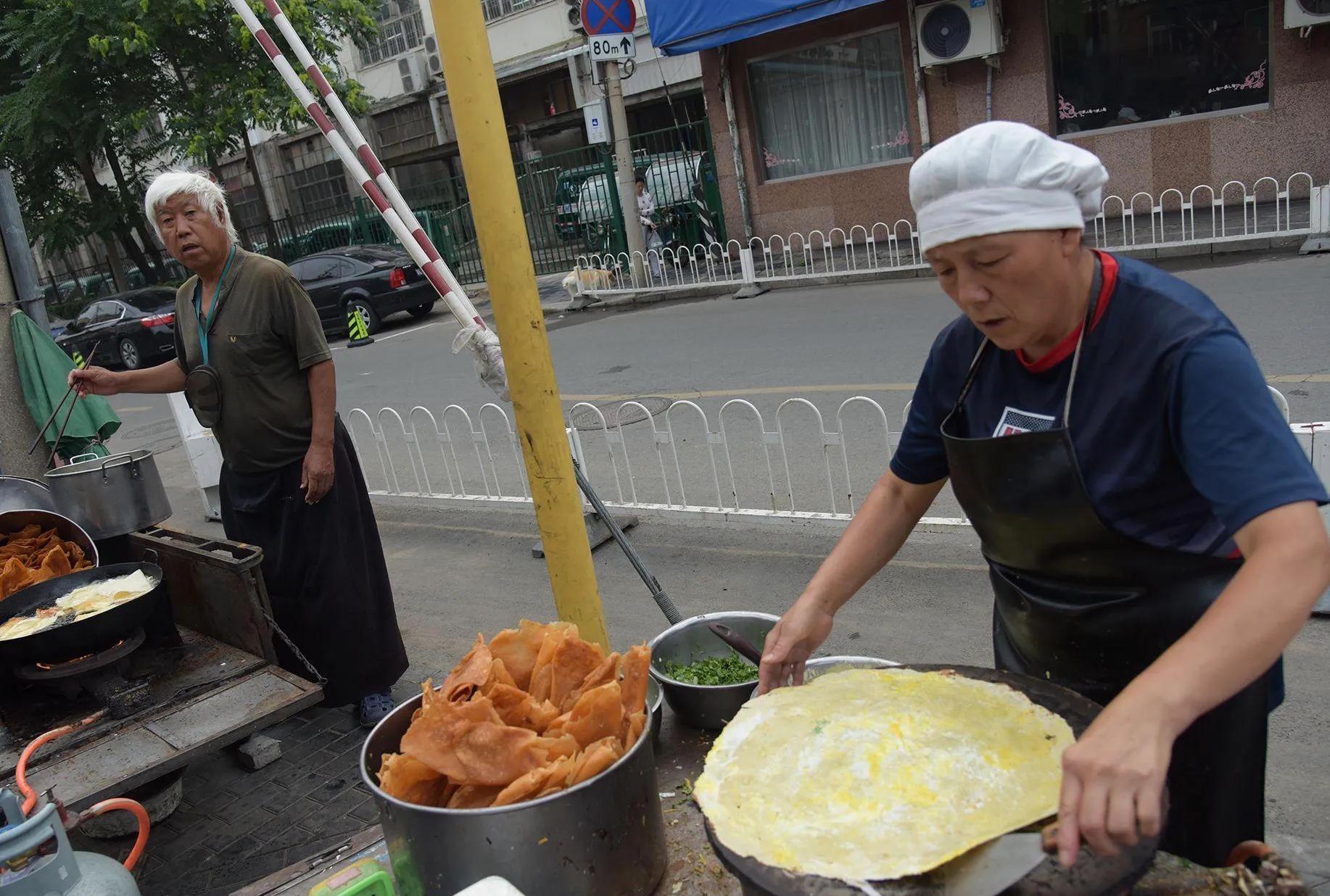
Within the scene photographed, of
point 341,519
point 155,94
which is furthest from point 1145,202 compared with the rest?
point 155,94

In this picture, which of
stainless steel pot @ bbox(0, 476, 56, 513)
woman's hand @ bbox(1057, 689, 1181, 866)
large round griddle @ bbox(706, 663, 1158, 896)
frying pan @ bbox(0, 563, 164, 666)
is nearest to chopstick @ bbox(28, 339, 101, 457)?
stainless steel pot @ bbox(0, 476, 56, 513)

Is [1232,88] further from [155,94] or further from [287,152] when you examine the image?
[287,152]

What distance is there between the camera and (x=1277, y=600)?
1226mm

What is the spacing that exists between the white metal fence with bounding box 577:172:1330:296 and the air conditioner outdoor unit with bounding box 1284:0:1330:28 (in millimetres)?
1529

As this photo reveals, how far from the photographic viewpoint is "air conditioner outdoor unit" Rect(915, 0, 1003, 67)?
11852mm

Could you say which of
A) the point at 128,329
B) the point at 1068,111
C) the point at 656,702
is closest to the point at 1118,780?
the point at 656,702

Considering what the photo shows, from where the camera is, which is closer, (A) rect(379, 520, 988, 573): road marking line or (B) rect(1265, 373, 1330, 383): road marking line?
(A) rect(379, 520, 988, 573): road marking line

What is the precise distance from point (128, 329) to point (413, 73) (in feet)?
35.4

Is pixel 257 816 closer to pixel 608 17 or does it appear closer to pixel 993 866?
pixel 993 866

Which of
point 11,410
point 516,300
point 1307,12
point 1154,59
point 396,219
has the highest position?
point 1307,12

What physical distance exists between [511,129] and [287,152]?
378 inches

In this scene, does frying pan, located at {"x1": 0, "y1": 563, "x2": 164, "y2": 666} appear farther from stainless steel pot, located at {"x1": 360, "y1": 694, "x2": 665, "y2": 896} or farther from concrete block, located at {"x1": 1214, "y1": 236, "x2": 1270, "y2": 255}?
concrete block, located at {"x1": 1214, "y1": 236, "x2": 1270, "y2": 255}

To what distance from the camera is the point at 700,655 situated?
301 cm

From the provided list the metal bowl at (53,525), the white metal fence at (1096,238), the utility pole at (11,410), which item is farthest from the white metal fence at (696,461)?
the white metal fence at (1096,238)
